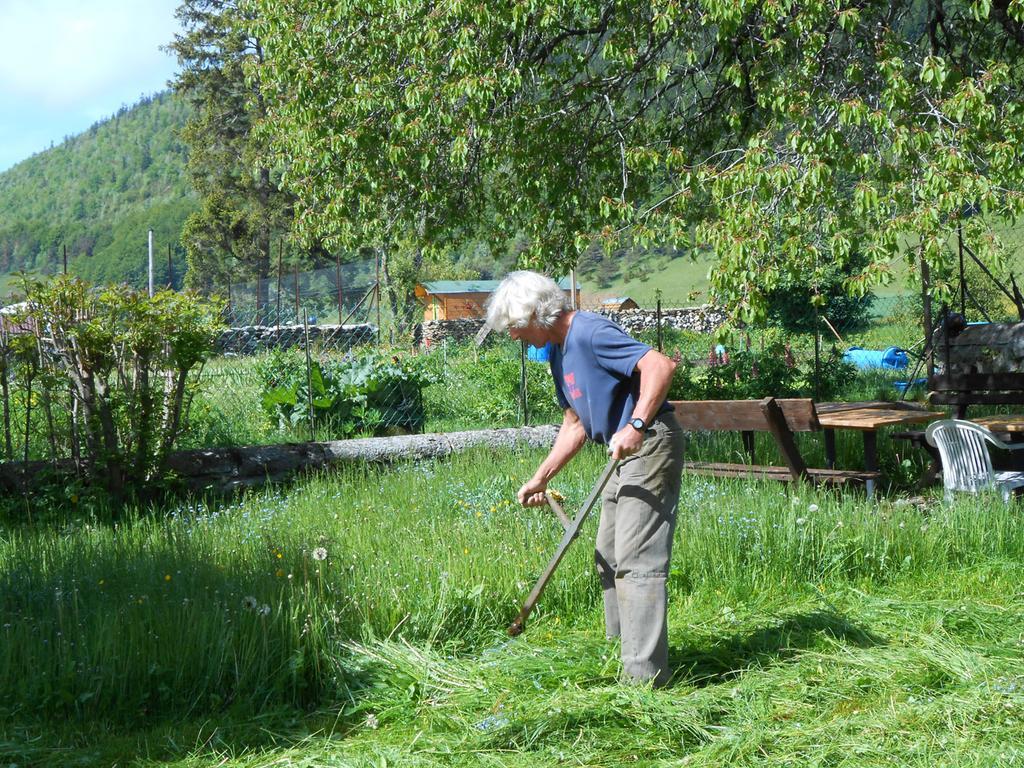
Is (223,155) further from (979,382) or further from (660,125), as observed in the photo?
(979,382)

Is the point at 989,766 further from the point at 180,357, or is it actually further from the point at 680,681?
the point at 180,357

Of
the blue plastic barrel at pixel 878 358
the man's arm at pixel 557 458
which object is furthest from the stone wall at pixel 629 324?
the man's arm at pixel 557 458

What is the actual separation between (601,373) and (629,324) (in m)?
23.4

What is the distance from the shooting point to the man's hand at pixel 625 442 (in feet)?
12.3

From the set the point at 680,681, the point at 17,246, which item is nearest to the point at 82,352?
the point at 680,681

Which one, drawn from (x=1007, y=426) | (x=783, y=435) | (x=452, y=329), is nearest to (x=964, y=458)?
(x=1007, y=426)

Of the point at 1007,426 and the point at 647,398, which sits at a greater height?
the point at 647,398

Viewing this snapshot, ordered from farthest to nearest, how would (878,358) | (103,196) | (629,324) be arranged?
(103,196) → (629,324) → (878,358)

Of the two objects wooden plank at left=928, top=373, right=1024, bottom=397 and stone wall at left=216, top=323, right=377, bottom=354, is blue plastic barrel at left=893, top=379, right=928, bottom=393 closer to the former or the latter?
wooden plank at left=928, top=373, right=1024, bottom=397

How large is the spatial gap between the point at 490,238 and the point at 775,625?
8.43 metres

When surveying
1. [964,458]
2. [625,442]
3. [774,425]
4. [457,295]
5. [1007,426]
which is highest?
[457,295]

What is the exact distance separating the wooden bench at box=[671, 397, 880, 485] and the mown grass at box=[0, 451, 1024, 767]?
757mm

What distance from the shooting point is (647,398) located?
12.4ft

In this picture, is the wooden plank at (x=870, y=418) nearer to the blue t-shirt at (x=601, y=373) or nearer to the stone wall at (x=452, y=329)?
the blue t-shirt at (x=601, y=373)
